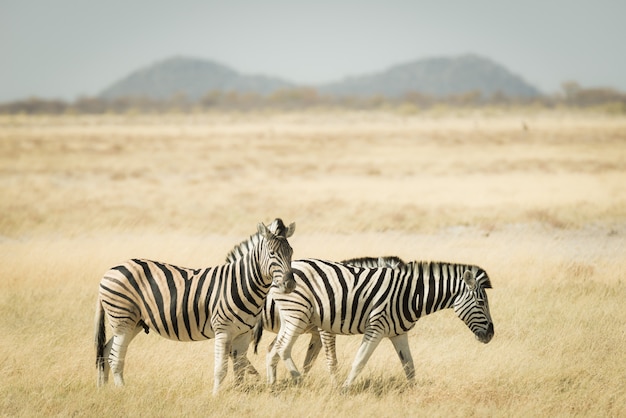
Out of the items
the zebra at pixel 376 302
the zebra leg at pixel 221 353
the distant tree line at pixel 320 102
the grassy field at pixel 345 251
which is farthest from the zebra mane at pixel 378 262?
the distant tree line at pixel 320 102

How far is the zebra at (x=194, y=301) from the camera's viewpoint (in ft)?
22.6

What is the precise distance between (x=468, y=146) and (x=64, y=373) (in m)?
35.1

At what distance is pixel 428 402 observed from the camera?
7.45 m

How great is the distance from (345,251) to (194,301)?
803 cm

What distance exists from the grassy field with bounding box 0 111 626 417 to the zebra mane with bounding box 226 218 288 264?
1.24m

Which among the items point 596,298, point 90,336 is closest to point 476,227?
point 596,298

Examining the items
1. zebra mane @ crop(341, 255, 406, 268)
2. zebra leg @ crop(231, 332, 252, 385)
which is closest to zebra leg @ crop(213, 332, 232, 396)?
zebra leg @ crop(231, 332, 252, 385)

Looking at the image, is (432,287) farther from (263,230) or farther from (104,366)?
(104,366)

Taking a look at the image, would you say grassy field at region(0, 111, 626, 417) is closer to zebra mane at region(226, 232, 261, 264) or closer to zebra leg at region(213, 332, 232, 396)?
zebra leg at region(213, 332, 232, 396)

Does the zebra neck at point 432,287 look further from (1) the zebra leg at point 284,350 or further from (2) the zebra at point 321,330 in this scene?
(1) the zebra leg at point 284,350

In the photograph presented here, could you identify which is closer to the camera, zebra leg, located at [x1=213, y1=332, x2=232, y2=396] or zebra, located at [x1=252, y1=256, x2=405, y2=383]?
zebra leg, located at [x1=213, y1=332, x2=232, y2=396]

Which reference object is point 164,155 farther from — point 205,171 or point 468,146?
point 468,146

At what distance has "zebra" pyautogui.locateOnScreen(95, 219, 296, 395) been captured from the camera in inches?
271

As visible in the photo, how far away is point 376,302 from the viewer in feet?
23.9
